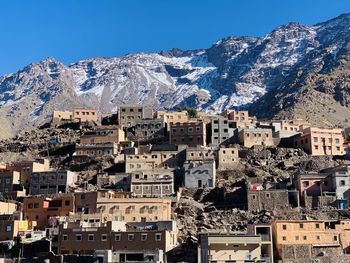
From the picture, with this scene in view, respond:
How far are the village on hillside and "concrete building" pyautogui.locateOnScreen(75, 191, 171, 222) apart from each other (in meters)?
0.11

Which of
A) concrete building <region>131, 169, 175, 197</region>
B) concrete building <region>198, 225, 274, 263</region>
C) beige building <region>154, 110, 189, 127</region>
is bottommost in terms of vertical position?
concrete building <region>198, 225, 274, 263</region>

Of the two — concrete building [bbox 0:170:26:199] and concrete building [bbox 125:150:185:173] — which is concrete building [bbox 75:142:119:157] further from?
concrete building [bbox 0:170:26:199]

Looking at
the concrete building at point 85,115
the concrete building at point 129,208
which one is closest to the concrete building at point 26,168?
the concrete building at point 129,208

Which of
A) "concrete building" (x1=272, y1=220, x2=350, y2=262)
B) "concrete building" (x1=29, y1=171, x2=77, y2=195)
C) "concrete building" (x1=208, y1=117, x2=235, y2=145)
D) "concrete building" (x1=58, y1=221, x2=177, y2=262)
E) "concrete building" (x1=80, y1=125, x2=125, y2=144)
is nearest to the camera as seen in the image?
"concrete building" (x1=58, y1=221, x2=177, y2=262)

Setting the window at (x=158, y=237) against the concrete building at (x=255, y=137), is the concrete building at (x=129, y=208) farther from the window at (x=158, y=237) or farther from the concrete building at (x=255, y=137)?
the concrete building at (x=255, y=137)

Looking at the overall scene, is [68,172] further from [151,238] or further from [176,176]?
[151,238]

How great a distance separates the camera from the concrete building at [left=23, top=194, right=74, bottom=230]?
6806cm

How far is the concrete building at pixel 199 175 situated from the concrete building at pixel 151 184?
2.19 m

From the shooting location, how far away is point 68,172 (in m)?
79.6

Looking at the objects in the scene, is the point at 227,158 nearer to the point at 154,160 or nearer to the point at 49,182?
the point at 154,160

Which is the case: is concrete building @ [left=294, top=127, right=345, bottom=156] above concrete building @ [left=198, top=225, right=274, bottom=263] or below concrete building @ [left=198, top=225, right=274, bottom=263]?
above

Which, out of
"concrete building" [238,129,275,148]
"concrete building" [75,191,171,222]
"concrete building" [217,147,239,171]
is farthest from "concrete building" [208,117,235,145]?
"concrete building" [75,191,171,222]

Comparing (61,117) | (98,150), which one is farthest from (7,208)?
(61,117)

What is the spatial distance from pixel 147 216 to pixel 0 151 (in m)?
40.2
